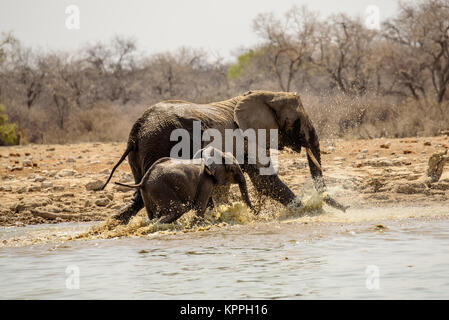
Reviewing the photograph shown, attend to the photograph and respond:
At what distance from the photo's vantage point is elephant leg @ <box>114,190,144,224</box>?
355 inches

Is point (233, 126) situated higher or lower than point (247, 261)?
higher

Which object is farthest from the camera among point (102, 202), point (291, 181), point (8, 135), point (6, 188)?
point (8, 135)

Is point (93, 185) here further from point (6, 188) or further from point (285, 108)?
point (285, 108)

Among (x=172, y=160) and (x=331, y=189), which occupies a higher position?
(x=172, y=160)

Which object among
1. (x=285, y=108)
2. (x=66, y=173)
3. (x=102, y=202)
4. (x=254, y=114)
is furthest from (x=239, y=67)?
(x=254, y=114)

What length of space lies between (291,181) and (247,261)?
5.62m

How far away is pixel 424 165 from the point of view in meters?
12.4

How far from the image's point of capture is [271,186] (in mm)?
9312

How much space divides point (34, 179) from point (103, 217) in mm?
2635

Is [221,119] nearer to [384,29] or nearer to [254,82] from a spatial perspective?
[384,29]

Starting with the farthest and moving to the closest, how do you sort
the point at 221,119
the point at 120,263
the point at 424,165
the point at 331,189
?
the point at 424,165
the point at 331,189
the point at 221,119
the point at 120,263

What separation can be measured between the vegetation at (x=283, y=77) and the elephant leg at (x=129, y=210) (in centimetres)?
463

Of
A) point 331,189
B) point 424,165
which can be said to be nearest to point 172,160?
point 331,189

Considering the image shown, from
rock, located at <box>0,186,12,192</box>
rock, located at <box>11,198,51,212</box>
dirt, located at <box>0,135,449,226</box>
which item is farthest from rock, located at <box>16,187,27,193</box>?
rock, located at <box>11,198,51,212</box>
